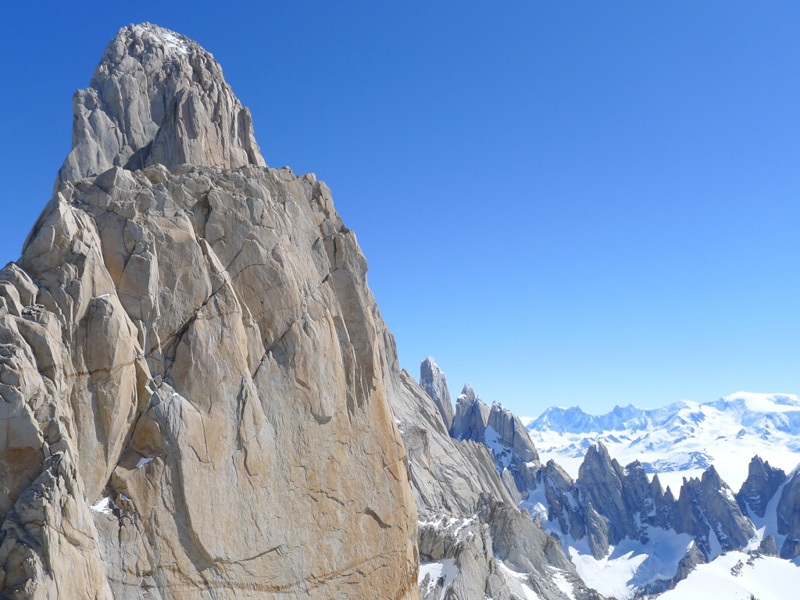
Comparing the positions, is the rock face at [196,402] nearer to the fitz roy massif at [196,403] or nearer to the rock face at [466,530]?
the fitz roy massif at [196,403]

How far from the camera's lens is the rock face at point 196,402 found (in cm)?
2178

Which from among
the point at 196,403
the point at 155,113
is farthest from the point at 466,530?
the point at 155,113

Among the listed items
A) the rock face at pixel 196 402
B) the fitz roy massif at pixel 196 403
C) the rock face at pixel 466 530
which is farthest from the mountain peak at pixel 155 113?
the rock face at pixel 466 530

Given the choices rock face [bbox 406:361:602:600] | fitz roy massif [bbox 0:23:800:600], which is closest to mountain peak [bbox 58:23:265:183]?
fitz roy massif [bbox 0:23:800:600]

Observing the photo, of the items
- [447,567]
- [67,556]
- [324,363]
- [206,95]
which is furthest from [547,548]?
[67,556]

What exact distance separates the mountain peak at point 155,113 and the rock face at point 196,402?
29.2 m

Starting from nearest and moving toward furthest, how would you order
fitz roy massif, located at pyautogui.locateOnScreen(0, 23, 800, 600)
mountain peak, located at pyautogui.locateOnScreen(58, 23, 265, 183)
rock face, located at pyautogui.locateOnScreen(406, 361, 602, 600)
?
fitz roy massif, located at pyautogui.locateOnScreen(0, 23, 800, 600) < mountain peak, located at pyautogui.locateOnScreen(58, 23, 265, 183) < rock face, located at pyautogui.locateOnScreen(406, 361, 602, 600)

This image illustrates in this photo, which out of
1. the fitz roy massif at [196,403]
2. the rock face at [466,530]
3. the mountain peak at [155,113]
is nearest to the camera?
the fitz roy massif at [196,403]

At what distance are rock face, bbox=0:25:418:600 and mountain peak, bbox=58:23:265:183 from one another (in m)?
29.2

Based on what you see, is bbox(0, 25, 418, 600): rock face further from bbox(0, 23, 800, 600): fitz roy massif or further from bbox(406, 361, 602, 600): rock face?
bbox(406, 361, 602, 600): rock face

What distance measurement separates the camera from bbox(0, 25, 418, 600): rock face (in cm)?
2178

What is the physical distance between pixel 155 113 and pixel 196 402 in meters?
56.1

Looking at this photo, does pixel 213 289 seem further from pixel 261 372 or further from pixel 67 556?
pixel 67 556

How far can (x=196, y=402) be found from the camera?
26.3m
